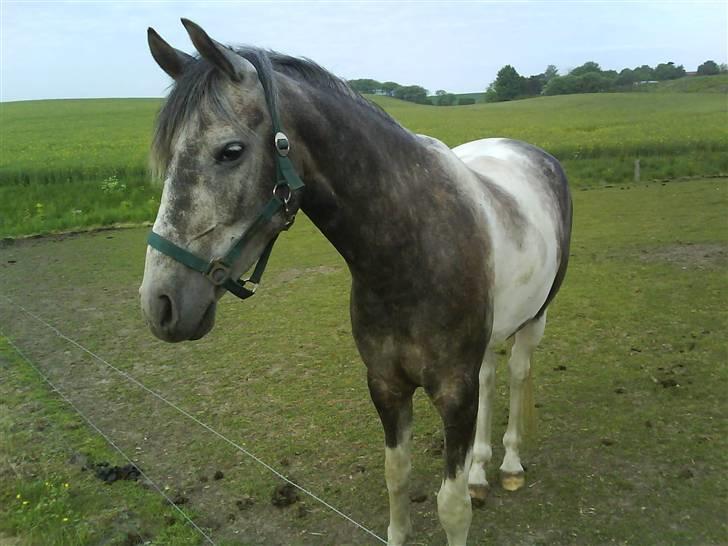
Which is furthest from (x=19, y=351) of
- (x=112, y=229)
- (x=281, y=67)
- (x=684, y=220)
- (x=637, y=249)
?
(x=684, y=220)

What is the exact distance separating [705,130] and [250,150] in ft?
75.2

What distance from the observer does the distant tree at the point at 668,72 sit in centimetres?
5259

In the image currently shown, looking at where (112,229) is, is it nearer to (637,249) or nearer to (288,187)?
(637,249)

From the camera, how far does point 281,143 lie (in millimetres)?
1543

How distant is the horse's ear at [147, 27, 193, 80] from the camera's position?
1549 millimetres

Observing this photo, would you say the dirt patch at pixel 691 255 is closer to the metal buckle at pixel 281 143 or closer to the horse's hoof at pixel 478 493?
the horse's hoof at pixel 478 493

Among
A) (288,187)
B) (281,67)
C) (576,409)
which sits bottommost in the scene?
Answer: (576,409)

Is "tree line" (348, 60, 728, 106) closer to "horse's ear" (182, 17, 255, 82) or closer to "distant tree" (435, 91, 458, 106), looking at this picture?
"distant tree" (435, 91, 458, 106)

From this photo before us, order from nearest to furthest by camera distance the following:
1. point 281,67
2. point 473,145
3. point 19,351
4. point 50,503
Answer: point 281,67 → point 50,503 → point 473,145 → point 19,351

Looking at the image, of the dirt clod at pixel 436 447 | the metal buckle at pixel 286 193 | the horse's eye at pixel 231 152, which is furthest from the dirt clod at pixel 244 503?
the horse's eye at pixel 231 152

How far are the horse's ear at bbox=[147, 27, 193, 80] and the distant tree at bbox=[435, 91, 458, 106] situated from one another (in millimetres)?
59326

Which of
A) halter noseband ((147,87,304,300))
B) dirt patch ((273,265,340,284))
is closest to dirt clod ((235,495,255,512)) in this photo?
halter noseband ((147,87,304,300))

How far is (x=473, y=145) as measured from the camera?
3650 millimetres

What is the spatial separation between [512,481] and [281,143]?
2479 mm
